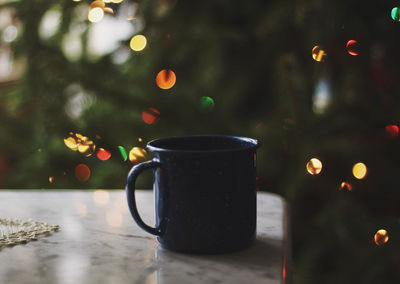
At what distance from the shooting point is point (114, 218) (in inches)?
24.3

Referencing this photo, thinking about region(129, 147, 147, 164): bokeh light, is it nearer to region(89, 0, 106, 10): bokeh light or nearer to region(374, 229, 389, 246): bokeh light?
region(89, 0, 106, 10): bokeh light

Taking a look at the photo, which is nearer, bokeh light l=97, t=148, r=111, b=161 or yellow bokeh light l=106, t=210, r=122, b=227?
yellow bokeh light l=106, t=210, r=122, b=227

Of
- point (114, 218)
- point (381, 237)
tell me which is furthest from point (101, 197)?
point (381, 237)

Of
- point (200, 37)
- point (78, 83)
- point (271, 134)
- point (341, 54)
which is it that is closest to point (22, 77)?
point (78, 83)

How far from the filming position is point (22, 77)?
1.10 metres

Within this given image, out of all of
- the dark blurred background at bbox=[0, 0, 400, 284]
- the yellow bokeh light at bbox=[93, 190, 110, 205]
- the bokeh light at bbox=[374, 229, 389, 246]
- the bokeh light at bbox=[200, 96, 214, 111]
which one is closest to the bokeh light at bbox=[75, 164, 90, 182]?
the dark blurred background at bbox=[0, 0, 400, 284]

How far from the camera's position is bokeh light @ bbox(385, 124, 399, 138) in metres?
1.00

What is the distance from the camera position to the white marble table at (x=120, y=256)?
433 mm

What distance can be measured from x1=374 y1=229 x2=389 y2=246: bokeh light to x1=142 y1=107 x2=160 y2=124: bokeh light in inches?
20.9

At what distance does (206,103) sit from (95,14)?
31 cm

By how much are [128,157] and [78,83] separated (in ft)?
0.66

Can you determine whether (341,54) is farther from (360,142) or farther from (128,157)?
(128,157)

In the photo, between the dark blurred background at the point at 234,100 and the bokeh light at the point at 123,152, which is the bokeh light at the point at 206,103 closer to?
the dark blurred background at the point at 234,100

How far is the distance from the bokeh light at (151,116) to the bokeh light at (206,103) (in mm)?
101
